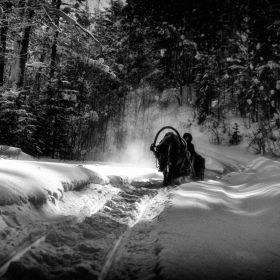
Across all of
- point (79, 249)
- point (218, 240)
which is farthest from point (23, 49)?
point (218, 240)

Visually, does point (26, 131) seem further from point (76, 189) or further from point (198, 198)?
point (198, 198)

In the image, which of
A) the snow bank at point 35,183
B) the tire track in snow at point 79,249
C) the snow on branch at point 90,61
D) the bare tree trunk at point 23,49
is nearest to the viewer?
the tire track in snow at point 79,249

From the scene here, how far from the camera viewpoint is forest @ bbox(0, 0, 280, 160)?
1057 cm

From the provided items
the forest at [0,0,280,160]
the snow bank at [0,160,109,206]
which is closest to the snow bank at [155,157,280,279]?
the snow bank at [0,160,109,206]

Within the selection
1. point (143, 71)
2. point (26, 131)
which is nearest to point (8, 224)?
point (26, 131)

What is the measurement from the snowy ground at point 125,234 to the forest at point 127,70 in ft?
21.7

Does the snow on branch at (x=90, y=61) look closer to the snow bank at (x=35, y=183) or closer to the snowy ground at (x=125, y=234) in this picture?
the snow bank at (x=35, y=183)

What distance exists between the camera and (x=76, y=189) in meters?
4.34

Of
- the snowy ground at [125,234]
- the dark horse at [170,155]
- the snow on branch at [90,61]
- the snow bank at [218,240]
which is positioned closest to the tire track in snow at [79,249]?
the snowy ground at [125,234]

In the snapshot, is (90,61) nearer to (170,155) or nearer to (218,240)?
(170,155)

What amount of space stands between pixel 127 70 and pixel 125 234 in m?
24.4

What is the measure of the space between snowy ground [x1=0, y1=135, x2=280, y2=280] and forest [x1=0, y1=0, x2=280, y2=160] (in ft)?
21.7

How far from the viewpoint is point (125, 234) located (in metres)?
2.62

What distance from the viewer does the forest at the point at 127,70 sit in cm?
1057
